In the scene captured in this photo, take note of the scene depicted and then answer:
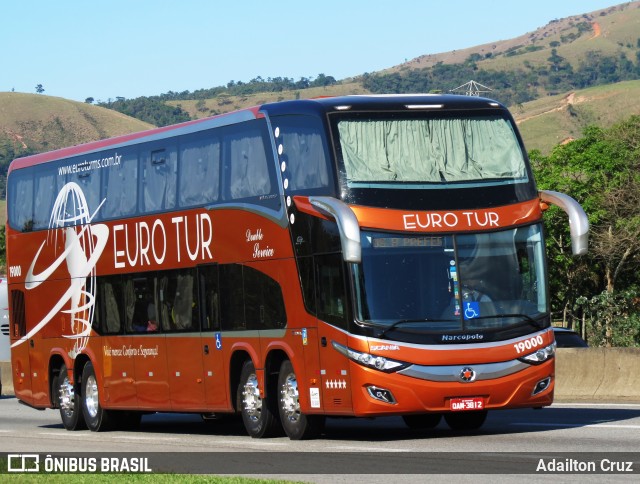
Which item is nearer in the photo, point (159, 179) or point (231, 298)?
point (231, 298)

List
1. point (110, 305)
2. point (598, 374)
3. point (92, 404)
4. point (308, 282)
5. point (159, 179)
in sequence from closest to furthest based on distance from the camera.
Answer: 1. point (308, 282)
2. point (159, 179)
3. point (110, 305)
4. point (92, 404)
5. point (598, 374)

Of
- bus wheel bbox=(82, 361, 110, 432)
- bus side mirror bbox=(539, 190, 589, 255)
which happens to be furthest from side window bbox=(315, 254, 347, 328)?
bus wheel bbox=(82, 361, 110, 432)

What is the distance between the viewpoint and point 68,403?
84.3 ft

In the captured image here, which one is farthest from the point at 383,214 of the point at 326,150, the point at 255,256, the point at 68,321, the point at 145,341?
the point at 68,321

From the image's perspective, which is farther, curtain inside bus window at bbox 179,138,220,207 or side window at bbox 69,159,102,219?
side window at bbox 69,159,102,219

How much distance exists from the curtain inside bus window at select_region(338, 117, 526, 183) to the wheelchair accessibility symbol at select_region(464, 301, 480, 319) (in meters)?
1.55

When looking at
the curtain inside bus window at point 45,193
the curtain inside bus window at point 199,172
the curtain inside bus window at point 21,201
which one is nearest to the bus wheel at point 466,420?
the curtain inside bus window at point 199,172

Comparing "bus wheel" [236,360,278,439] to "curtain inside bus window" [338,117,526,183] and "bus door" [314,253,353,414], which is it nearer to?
"bus door" [314,253,353,414]

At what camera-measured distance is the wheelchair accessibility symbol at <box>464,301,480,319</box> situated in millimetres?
17531

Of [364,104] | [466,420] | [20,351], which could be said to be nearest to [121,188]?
[20,351]

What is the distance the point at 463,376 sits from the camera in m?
17.4

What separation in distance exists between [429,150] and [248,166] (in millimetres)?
2669

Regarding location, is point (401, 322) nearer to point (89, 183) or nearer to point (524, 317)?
point (524, 317)

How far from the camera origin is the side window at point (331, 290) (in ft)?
57.7
